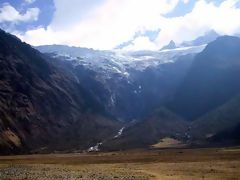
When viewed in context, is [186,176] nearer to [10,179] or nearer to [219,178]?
[219,178]

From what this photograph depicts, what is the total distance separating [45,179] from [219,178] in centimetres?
2616

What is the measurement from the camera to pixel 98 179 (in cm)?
6556

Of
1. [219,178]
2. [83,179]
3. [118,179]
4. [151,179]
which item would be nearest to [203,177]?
[219,178]

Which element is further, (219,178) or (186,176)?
(186,176)

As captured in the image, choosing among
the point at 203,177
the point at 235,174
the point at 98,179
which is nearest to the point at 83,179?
the point at 98,179

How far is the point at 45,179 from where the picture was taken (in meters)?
66.6

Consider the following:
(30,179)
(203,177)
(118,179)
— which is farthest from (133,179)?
(30,179)

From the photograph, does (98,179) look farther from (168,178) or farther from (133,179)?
(168,178)

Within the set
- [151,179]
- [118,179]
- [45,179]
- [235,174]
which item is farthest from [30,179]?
[235,174]

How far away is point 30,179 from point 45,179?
2360 mm

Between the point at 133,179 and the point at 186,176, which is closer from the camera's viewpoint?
the point at 133,179

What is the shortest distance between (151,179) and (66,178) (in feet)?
43.0

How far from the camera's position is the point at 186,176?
7019cm

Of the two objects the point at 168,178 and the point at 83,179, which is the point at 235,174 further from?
the point at 83,179
